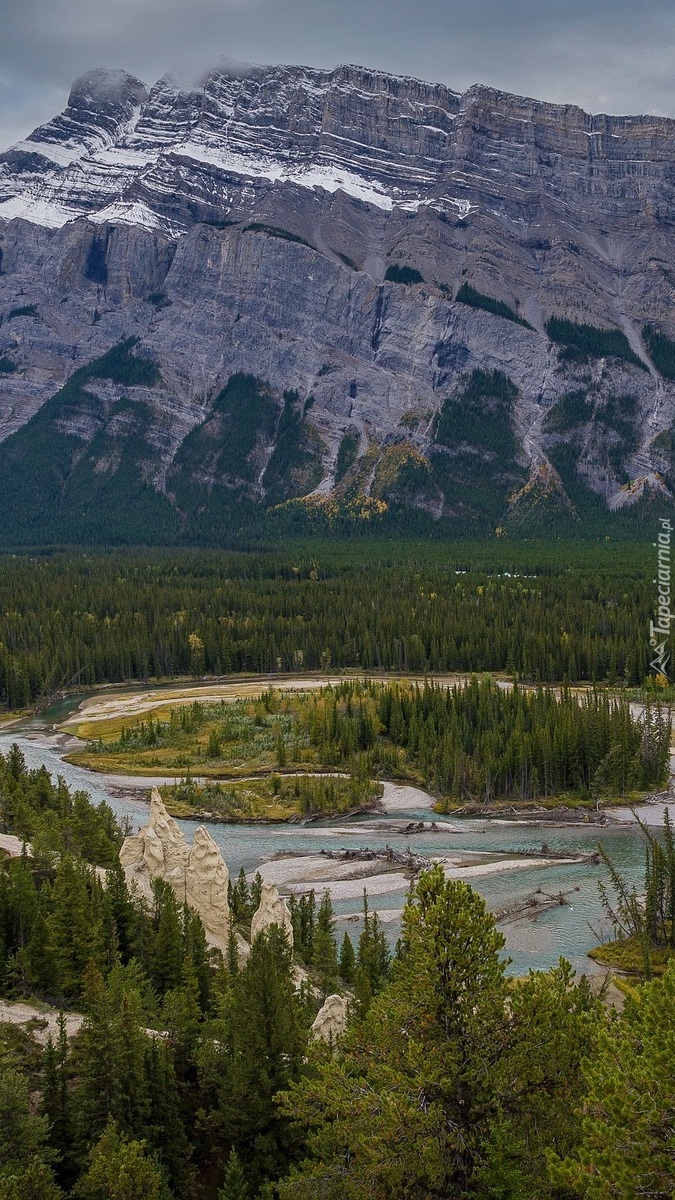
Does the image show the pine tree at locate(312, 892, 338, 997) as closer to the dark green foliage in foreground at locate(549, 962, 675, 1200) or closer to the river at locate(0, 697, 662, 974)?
the river at locate(0, 697, 662, 974)

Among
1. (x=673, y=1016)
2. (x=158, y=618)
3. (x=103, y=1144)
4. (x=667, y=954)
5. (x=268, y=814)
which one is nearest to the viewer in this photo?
(x=673, y=1016)

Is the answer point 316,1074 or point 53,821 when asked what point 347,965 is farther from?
point 53,821

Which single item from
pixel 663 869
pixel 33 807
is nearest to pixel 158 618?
pixel 33 807

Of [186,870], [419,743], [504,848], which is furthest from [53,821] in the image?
[419,743]

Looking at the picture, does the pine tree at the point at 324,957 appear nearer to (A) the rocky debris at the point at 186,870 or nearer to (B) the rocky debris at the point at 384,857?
(A) the rocky debris at the point at 186,870

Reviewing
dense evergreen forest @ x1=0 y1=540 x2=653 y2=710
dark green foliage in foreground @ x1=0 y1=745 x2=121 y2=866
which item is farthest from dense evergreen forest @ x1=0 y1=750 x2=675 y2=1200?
dense evergreen forest @ x1=0 y1=540 x2=653 y2=710

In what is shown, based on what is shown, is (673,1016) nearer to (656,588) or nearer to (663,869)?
(663,869)
